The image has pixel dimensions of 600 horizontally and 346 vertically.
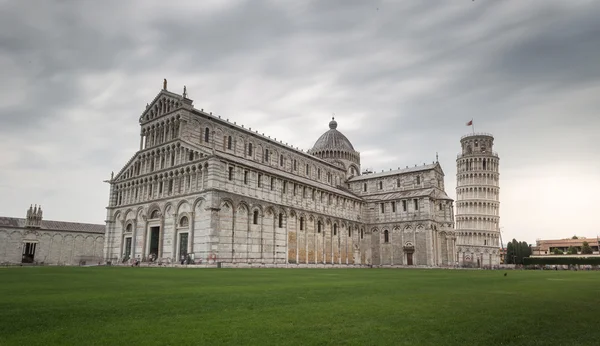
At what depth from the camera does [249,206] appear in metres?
47.2

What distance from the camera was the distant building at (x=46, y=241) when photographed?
65.9 metres

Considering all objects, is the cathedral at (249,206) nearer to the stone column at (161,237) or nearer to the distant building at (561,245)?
the stone column at (161,237)

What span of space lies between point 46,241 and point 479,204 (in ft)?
299

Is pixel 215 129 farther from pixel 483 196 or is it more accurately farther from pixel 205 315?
pixel 483 196

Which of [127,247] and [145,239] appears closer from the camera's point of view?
[145,239]

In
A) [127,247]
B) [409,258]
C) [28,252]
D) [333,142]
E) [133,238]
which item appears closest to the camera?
[133,238]

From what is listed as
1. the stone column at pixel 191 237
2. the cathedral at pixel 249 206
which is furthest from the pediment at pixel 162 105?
the stone column at pixel 191 237

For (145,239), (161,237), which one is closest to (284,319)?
(161,237)

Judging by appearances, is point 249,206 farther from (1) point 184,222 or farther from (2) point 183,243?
(2) point 183,243

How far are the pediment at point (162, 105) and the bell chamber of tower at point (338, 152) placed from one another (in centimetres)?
3646

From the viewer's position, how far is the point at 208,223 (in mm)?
42438

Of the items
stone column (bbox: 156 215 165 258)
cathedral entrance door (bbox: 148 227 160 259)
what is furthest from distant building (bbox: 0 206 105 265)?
stone column (bbox: 156 215 165 258)

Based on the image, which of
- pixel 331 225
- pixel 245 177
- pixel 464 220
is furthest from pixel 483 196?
pixel 245 177

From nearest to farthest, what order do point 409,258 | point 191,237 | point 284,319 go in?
point 284,319, point 191,237, point 409,258
